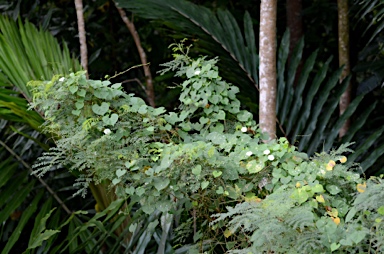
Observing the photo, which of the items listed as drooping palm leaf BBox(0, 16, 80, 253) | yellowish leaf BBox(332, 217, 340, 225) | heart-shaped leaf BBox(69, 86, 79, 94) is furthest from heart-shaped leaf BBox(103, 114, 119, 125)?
yellowish leaf BBox(332, 217, 340, 225)

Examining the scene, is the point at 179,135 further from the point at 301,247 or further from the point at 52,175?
the point at 52,175

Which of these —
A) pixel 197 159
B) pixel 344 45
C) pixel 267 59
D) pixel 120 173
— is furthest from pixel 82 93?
pixel 344 45

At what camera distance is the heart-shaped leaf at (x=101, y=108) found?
2061 mm

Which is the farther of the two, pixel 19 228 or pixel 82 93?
pixel 19 228

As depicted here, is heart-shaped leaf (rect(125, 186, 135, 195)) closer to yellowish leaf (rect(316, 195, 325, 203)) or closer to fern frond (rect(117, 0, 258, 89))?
yellowish leaf (rect(316, 195, 325, 203))

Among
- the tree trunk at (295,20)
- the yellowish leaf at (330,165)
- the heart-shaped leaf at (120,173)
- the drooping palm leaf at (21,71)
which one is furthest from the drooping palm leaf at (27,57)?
the tree trunk at (295,20)

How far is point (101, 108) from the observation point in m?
2.07

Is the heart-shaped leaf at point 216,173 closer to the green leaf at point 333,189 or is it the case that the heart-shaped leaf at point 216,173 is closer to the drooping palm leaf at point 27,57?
the green leaf at point 333,189

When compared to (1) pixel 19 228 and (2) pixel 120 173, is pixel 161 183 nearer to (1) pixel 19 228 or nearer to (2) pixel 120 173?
(2) pixel 120 173

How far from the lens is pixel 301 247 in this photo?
1615 mm

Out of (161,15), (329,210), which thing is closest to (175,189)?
(329,210)

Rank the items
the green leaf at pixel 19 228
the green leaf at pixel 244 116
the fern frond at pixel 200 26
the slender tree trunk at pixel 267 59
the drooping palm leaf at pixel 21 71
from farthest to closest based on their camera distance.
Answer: the fern frond at pixel 200 26
the green leaf at pixel 19 228
the drooping palm leaf at pixel 21 71
the slender tree trunk at pixel 267 59
the green leaf at pixel 244 116

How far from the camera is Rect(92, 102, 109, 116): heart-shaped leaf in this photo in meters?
2.06

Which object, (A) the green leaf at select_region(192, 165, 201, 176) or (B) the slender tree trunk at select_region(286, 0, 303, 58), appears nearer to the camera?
(A) the green leaf at select_region(192, 165, 201, 176)
